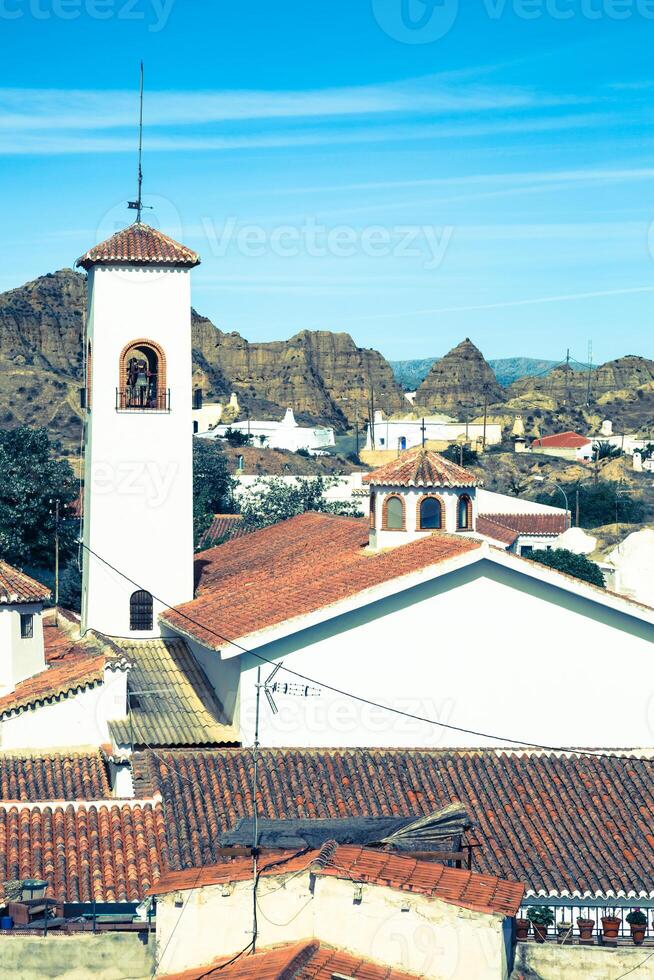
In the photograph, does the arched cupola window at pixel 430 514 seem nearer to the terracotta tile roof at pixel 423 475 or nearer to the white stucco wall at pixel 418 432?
the terracotta tile roof at pixel 423 475

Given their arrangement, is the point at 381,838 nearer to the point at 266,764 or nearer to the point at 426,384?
the point at 266,764

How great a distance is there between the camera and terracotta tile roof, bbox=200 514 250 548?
54.8 meters

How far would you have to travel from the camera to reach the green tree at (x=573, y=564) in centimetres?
4944

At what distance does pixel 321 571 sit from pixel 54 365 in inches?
4642

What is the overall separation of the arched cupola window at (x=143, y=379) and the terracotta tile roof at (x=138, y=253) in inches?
62.5

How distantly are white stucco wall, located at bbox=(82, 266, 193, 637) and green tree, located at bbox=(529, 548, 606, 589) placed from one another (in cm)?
2102

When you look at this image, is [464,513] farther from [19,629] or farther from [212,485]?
[212,485]

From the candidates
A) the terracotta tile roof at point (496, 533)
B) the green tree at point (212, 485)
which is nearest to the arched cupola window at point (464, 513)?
the terracotta tile roof at point (496, 533)

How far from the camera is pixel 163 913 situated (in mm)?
13891

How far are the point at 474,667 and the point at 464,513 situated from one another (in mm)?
4818

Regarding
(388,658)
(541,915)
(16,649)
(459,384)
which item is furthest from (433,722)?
(459,384)

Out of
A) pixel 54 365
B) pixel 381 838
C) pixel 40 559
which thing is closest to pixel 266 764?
pixel 381 838

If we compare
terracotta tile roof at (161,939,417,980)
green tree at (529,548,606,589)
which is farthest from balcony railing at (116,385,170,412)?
green tree at (529,548,606,589)

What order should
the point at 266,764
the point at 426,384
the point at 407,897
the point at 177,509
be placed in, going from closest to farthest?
the point at 407,897 < the point at 266,764 < the point at 177,509 < the point at 426,384
